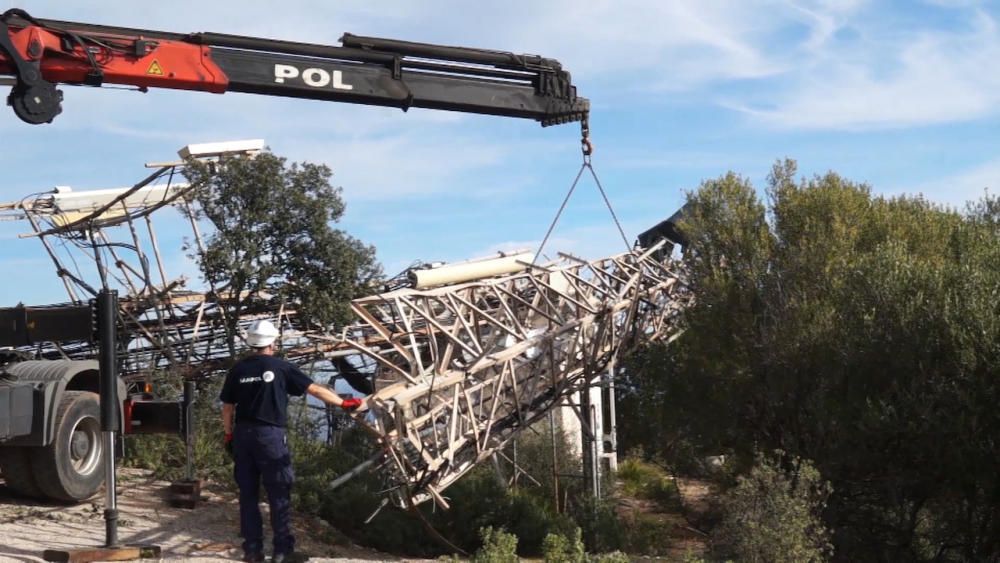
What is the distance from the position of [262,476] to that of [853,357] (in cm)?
1032

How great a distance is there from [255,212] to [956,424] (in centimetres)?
1110

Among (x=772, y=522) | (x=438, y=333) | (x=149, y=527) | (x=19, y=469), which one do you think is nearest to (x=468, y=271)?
(x=438, y=333)

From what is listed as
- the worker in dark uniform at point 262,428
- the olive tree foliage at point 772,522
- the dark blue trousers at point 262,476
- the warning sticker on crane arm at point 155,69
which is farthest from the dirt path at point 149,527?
the warning sticker on crane arm at point 155,69

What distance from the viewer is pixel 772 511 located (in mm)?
12344

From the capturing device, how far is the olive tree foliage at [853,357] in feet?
52.2

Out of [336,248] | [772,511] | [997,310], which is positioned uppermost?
[336,248]

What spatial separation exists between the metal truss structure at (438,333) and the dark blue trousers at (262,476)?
483cm

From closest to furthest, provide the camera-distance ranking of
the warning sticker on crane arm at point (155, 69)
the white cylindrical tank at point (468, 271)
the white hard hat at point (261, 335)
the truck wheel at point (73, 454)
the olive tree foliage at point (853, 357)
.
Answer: the white hard hat at point (261, 335)
the warning sticker on crane arm at point (155, 69)
the truck wheel at point (73, 454)
the olive tree foliage at point (853, 357)
the white cylindrical tank at point (468, 271)

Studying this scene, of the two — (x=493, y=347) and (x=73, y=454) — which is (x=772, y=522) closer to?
(x=493, y=347)

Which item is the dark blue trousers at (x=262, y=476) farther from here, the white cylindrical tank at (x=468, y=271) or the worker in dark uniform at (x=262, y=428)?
the white cylindrical tank at (x=468, y=271)

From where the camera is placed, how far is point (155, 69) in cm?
1172

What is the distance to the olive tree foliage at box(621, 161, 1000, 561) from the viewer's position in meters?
15.9

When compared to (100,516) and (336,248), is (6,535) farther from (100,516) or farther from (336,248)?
(336,248)

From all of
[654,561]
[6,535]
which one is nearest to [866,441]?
[654,561]
